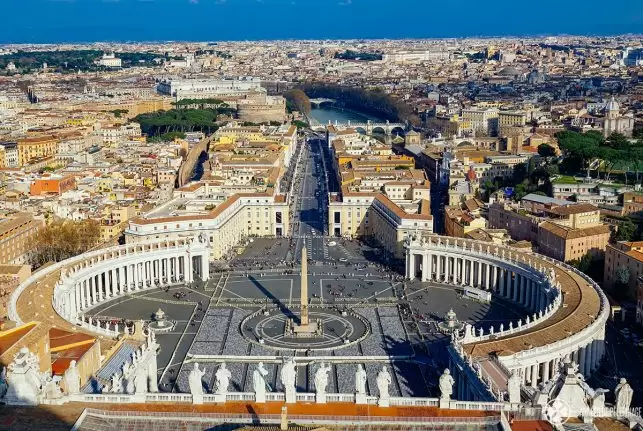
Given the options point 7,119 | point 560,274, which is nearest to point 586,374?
point 560,274

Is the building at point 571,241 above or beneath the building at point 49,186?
beneath

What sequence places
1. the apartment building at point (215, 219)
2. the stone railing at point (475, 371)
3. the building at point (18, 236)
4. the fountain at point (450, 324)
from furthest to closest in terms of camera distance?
the apartment building at point (215, 219) < the building at point (18, 236) < the fountain at point (450, 324) < the stone railing at point (475, 371)

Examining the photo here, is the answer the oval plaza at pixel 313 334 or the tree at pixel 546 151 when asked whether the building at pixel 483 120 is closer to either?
the tree at pixel 546 151

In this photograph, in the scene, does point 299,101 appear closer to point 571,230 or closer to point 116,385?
point 571,230

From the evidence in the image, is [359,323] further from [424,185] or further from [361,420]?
[424,185]
